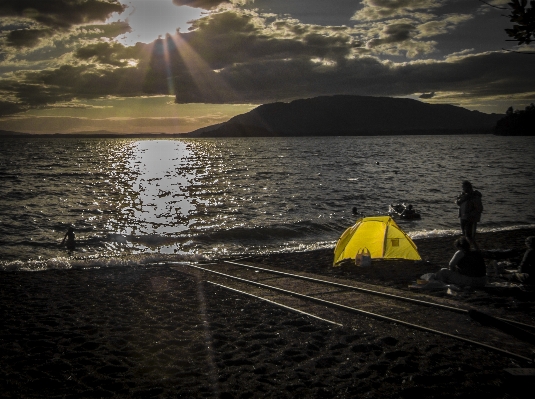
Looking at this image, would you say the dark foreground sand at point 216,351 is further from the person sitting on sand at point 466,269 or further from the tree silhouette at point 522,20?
the tree silhouette at point 522,20

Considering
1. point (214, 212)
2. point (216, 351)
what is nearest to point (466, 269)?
point (216, 351)

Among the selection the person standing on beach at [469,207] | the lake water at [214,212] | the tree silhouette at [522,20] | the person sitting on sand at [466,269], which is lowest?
the lake water at [214,212]

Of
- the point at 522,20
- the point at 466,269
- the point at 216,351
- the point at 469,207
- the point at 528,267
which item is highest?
the point at 522,20

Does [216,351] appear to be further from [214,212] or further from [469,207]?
[214,212]

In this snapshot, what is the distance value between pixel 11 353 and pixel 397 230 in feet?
37.2

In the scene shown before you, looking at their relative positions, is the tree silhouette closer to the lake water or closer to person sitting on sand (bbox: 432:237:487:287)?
person sitting on sand (bbox: 432:237:487:287)

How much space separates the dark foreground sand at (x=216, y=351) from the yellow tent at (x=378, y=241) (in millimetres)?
2690

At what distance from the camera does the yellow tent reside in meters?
15.2

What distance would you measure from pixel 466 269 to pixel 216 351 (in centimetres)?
703

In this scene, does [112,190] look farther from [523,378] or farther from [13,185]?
[523,378]

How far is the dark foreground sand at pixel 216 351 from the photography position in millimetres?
6941

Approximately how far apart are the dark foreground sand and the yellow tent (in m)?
2.69

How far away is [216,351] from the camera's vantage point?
8.45 m

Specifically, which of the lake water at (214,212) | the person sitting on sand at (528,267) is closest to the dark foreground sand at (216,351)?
the person sitting on sand at (528,267)
